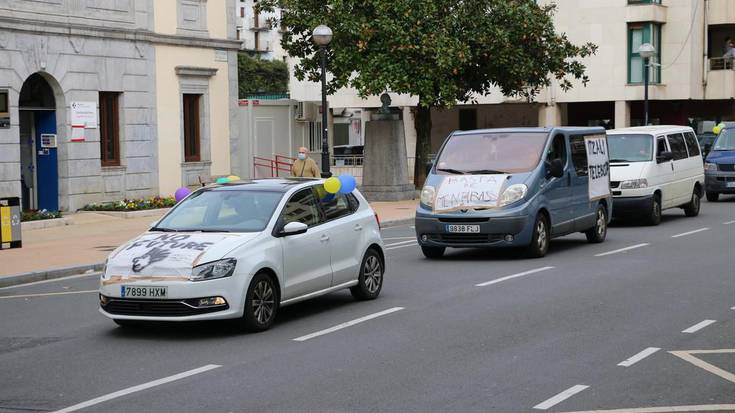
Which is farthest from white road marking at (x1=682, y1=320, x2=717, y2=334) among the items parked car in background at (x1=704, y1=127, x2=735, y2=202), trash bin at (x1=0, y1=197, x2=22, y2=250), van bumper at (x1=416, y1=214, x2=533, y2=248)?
parked car in background at (x1=704, y1=127, x2=735, y2=202)

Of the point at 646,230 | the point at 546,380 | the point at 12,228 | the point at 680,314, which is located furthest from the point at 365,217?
the point at 646,230

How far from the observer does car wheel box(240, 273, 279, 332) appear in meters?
11.1

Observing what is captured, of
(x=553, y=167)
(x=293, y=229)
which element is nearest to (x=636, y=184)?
(x=553, y=167)

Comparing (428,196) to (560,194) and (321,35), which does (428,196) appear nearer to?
(560,194)

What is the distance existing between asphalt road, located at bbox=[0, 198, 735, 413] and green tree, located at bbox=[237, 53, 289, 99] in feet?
240

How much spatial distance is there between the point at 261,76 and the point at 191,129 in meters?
60.3

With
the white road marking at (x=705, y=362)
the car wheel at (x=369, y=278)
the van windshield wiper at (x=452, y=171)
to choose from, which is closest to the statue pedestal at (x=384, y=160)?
the van windshield wiper at (x=452, y=171)

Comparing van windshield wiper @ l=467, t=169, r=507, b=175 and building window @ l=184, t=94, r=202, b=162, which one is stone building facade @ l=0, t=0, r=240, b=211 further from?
van windshield wiper @ l=467, t=169, r=507, b=175

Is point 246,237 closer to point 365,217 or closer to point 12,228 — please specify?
point 365,217

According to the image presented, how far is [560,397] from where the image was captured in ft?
27.4

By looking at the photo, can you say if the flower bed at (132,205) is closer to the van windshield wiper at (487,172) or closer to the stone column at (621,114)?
the van windshield wiper at (487,172)

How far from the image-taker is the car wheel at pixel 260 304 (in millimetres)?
11086

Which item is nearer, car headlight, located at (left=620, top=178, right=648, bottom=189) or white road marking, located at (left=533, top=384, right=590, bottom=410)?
white road marking, located at (left=533, top=384, right=590, bottom=410)

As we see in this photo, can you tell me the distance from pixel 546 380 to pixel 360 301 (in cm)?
484
